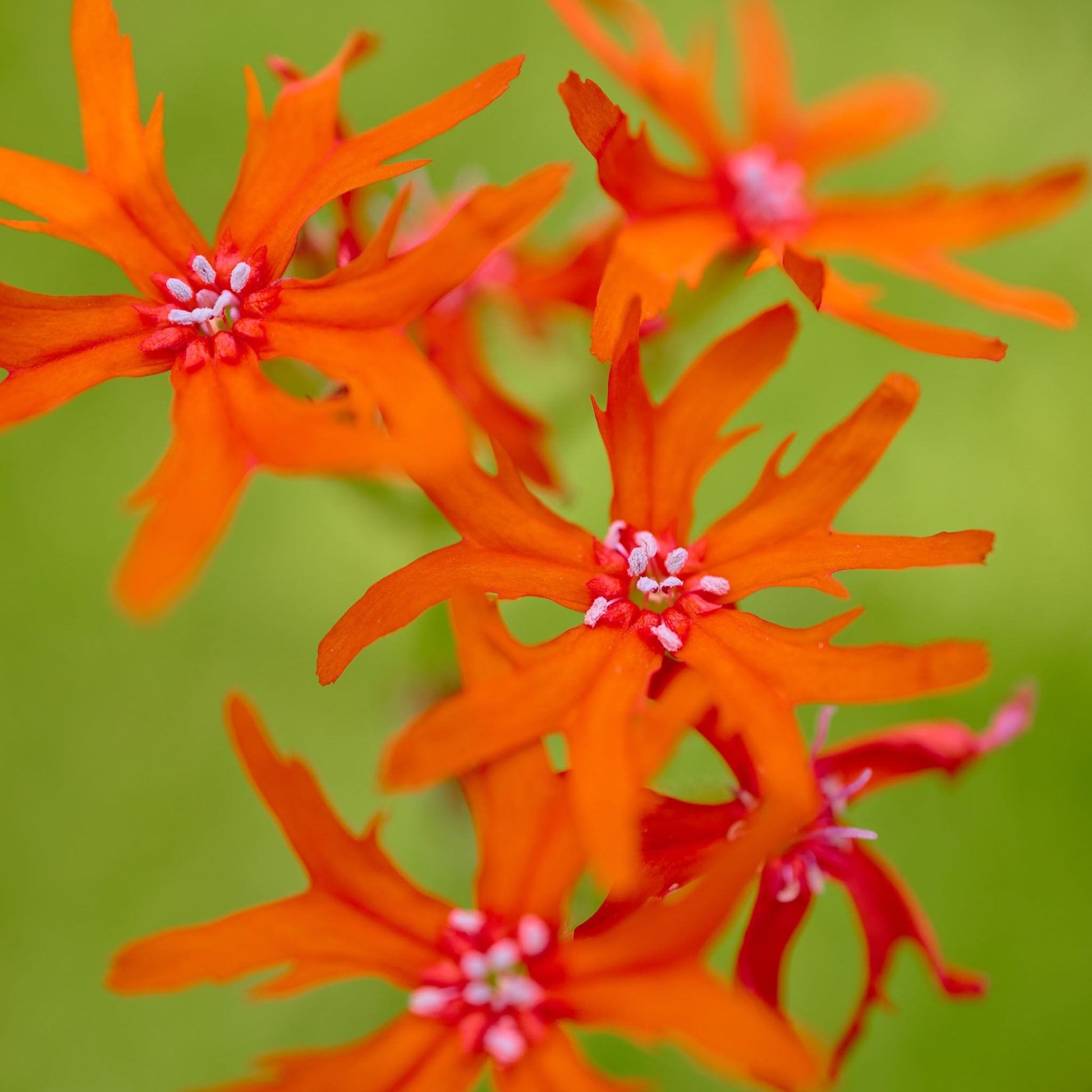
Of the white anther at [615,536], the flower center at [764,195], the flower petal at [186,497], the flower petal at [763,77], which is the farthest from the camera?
the flower petal at [763,77]

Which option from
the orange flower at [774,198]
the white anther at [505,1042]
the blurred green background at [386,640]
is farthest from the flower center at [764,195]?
the white anther at [505,1042]

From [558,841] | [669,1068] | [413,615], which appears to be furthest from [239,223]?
[669,1068]

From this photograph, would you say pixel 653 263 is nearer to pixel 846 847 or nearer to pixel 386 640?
pixel 846 847

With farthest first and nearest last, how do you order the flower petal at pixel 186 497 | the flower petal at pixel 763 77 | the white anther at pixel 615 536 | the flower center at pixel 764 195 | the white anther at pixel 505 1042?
the flower petal at pixel 763 77, the flower center at pixel 764 195, the white anther at pixel 615 536, the white anther at pixel 505 1042, the flower petal at pixel 186 497

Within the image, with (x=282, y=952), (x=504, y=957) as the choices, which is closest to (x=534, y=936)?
(x=504, y=957)

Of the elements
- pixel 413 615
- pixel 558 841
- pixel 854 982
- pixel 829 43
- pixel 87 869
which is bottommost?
pixel 854 982

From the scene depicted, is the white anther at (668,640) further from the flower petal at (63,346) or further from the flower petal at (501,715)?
the flower petal at (63,346)

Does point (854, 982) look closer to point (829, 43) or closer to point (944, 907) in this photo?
point (944, 907)
